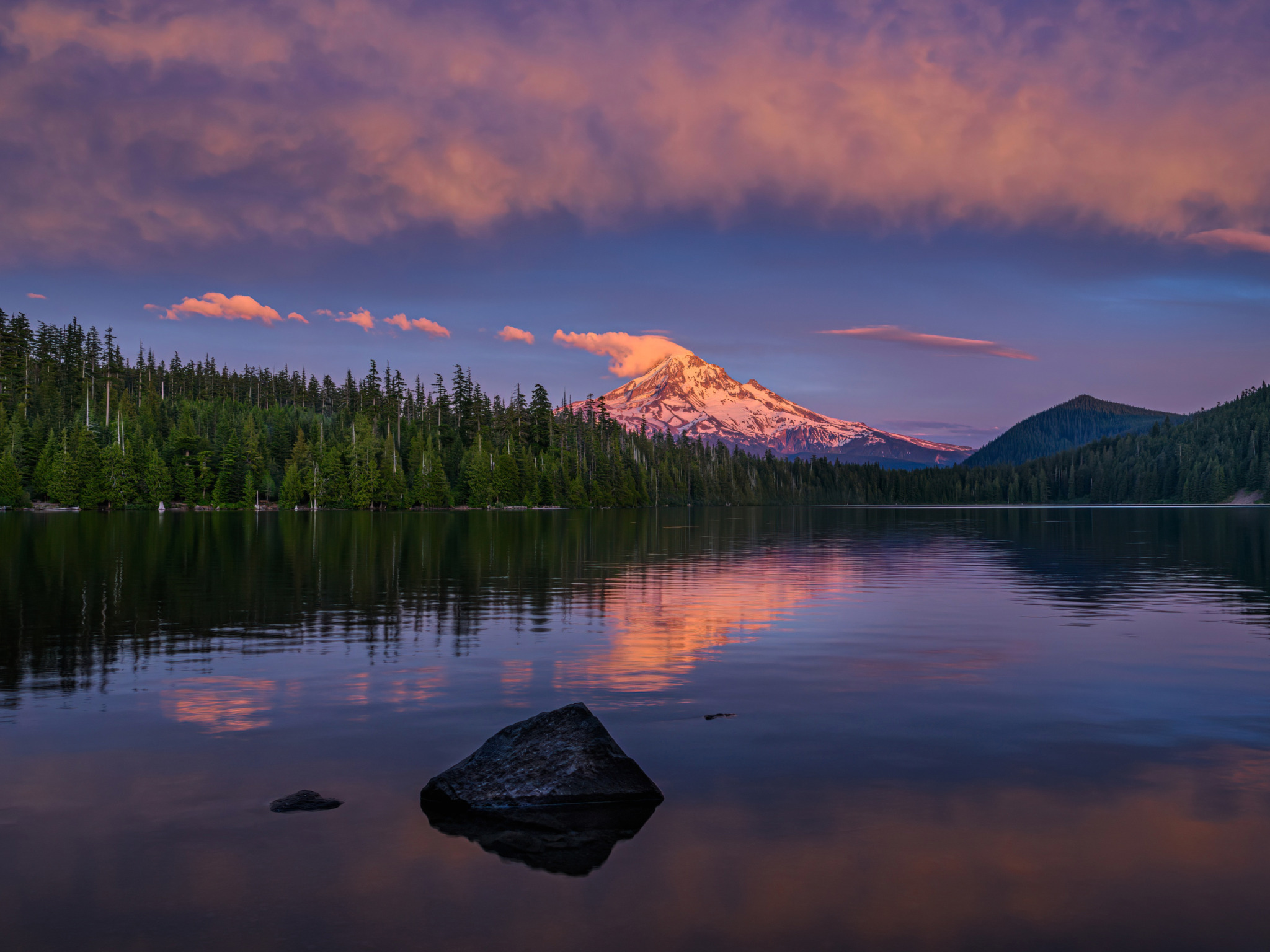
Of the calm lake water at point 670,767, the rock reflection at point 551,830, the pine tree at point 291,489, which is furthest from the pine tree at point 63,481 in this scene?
the rock reflection at point 551,830

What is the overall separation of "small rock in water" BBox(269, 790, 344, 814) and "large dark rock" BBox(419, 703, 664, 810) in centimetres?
127

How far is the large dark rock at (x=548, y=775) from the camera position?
42.2 ft

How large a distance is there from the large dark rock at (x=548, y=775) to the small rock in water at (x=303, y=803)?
1.27 m

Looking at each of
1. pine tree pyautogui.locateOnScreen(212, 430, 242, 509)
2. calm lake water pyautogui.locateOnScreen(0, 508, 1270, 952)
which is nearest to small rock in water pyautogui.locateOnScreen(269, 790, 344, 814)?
calm lake water pyautogui.locateOnScreen(0, 508, 1270, 952)

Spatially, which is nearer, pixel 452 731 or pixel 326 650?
pixel 452 731

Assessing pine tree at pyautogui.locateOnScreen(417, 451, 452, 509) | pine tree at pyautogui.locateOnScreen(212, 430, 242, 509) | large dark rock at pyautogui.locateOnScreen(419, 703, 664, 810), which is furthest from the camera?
pine tree at pyautogui.locateOnScreen(417, 451, 452, 509)

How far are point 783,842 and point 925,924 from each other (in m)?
2.23

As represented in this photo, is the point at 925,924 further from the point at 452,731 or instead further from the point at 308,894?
the point at 452,731

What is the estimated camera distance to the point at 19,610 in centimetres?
3127

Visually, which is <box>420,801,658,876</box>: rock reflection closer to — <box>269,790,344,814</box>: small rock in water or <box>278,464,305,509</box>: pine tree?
<box>269,790,344,814</box>: small rock in water

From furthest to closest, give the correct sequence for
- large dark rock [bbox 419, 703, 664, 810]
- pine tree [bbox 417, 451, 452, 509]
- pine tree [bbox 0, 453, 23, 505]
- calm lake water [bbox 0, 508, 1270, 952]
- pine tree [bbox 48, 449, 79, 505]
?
pine tree [bbox 417, 451, 452, 509], pine tree [bbox 48, 449, 79, 505], pine tree [bbox 0, 453, 23, 505], large dark rock [bbox 419, 703, 664, 810], calm lake water [bbox 0, 508, 1270, 952]

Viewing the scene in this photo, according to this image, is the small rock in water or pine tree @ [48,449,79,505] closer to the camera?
the small rock in water

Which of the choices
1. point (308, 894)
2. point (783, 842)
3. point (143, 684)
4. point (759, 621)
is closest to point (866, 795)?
point (783, 842)

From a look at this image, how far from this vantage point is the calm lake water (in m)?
9.52
